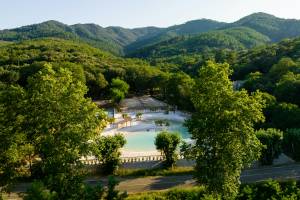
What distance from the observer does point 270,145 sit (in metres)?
40.8

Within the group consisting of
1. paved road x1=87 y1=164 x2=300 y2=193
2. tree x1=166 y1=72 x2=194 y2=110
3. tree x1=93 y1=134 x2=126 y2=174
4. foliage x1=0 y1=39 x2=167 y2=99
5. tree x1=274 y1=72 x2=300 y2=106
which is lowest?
paved road x1=87 y1=164 x2=300 y2=193

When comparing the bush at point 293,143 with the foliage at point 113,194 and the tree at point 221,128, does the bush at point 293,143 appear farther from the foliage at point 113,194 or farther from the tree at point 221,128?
the foliage at point 113,194

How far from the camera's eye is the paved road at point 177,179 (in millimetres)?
35344

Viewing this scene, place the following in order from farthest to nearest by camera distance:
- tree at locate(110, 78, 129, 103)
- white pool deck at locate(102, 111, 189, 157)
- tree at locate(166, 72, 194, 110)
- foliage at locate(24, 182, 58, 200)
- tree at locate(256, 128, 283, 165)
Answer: tree at locate(110, 78, 129, 103) → tree at locate(166, 72, 194, 110) → white pool deck at locate(102, 111, 189, 157) → tree at locate(256, 128, 283, 165) → foliage at locate(24, 182, 58, 200)

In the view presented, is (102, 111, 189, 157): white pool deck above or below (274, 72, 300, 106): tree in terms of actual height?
below

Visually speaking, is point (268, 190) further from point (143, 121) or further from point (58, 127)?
point (143, 121)

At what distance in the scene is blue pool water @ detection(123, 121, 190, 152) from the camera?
5588cm

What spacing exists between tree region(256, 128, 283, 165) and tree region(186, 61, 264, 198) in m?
15.7

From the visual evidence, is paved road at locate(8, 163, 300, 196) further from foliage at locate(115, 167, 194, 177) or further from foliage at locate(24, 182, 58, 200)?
foliage at locate(24, 182, 58, 200)

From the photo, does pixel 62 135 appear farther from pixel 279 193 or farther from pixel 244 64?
pixel 244 64

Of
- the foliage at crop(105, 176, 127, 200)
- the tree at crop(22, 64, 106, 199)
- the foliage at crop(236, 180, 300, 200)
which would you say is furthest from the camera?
the foliage at crop(236, 180, 300, 200)

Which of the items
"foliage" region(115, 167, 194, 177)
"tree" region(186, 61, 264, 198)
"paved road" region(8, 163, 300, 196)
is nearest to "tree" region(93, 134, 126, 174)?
"foliage" region(115, 167, 194, 177)

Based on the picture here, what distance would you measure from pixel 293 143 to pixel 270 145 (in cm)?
304

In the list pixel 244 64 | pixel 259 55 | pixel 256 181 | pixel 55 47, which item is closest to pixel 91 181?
pixel 256 181
